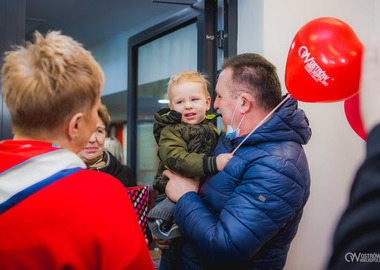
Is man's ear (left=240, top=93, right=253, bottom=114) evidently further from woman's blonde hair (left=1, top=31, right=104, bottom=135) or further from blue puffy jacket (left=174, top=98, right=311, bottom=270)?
woman's blonde hair (left=1, top=31, right=104, bottom=135)

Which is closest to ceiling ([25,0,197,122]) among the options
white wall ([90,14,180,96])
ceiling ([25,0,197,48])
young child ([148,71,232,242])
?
ceiling ([25,0,197,48])

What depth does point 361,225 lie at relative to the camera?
0.42 metres

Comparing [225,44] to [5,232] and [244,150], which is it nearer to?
[244,150]

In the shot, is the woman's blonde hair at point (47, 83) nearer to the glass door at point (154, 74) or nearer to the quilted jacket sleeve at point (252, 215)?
the quilted jacket sleeve at point (252, 215)

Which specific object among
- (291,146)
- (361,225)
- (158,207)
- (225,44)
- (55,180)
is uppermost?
(225,44)

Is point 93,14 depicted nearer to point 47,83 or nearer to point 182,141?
point 182,141

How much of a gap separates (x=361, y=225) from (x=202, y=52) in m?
2.19

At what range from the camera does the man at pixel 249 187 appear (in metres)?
1.26

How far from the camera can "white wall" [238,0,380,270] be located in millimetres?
2258

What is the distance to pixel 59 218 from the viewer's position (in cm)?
76

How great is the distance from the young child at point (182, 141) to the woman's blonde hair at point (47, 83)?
0.81 m

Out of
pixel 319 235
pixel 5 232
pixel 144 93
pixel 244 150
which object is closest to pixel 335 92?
pixel 244 150

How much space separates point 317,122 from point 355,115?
1259mm

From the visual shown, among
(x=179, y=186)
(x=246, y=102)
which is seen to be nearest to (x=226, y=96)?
(x=246, y=102)
